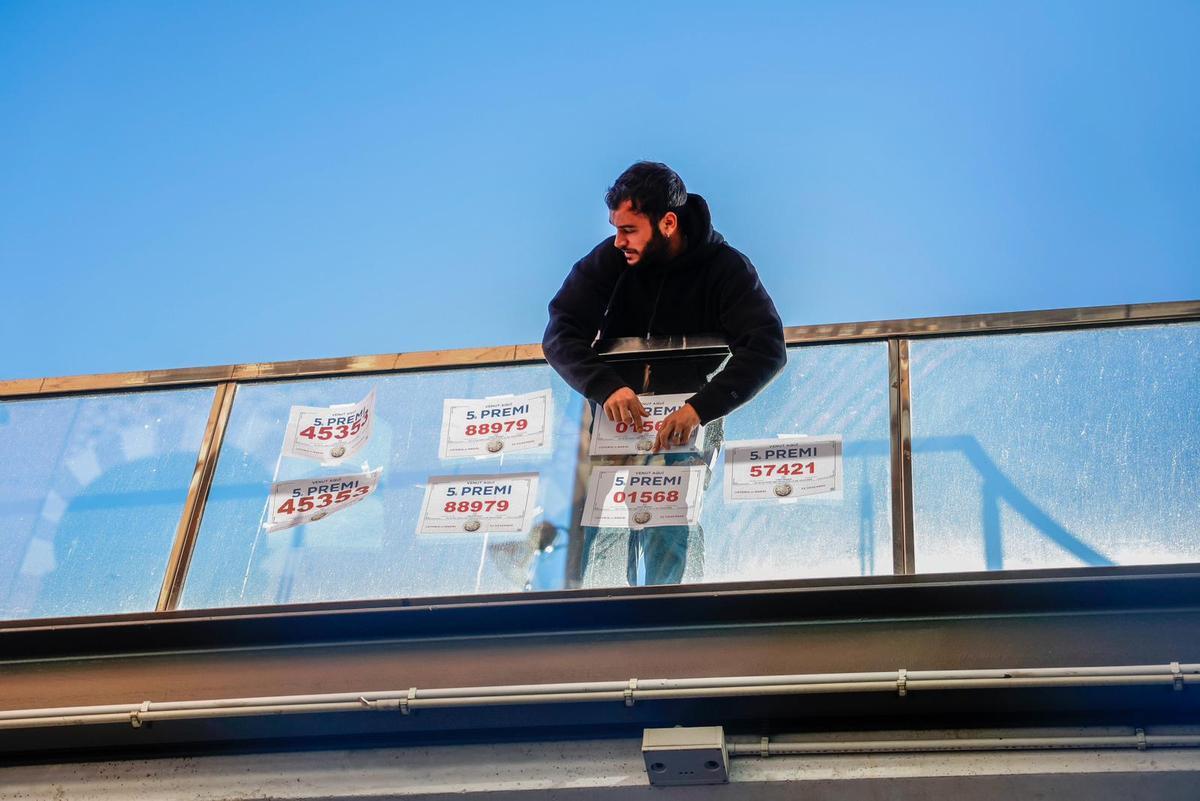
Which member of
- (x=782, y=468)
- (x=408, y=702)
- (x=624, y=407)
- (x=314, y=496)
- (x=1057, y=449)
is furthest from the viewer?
(x=314, y=496)

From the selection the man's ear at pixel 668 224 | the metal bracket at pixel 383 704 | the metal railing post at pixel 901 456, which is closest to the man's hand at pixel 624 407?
the man's ear at pixel 668 224

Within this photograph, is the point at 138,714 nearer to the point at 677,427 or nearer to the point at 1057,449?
the point at 677,427

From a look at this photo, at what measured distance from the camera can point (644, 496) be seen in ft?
16.3

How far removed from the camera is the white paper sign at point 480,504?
200 inches

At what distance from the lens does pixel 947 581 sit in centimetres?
450

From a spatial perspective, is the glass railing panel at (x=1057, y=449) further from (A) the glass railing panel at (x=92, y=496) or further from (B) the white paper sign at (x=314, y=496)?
(A) the glass railing panel at (x=92, y=496)

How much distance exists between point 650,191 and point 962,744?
7.25 feet

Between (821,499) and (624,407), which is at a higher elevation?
(624,407)

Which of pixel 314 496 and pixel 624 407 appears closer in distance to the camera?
pixel 624 407

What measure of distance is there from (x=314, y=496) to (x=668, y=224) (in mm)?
1648

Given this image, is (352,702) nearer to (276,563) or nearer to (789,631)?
(276,563)

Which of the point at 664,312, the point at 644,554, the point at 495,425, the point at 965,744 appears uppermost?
the point at 664,312

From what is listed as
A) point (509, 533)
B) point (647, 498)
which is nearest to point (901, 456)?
point (647, 498)

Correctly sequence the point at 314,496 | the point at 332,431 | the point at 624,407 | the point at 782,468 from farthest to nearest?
the point at 332,431 < the point at 314,496 < the point at 624,407 < the point at 782,468
